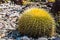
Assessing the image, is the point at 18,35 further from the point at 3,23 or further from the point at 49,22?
the point at 3,23

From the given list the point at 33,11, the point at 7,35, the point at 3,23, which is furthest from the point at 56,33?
the point at 3,23

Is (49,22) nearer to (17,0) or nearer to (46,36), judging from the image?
(46,36)

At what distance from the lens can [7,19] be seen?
7457 millimetres

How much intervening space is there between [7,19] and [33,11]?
6.22ft

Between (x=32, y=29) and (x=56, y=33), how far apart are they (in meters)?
0.72

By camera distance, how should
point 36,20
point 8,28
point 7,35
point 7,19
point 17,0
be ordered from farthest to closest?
1. point 17,0
2. point 7,19
3. point 8,28
4. point 7,35
5. point 36,20

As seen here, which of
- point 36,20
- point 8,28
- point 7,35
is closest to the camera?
point 36,20

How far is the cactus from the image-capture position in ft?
18.0

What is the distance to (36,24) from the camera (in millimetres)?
5461

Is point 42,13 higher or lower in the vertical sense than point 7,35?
higher

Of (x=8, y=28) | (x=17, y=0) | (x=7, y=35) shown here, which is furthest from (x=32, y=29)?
(x=17, y=0)

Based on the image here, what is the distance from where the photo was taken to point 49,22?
18.4 feet

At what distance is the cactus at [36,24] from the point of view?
5484 millimetres

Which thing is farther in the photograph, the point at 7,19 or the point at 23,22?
the point at 7,19
